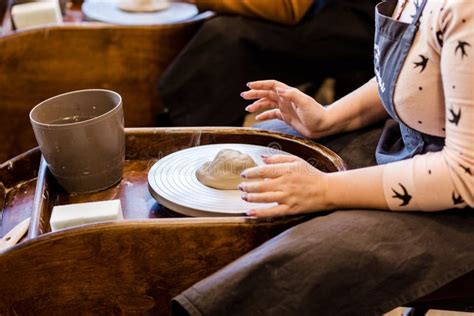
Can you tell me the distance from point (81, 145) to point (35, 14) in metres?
1.17

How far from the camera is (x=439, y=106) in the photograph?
825mm

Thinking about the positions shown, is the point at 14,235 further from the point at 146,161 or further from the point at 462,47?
the point at 462,47

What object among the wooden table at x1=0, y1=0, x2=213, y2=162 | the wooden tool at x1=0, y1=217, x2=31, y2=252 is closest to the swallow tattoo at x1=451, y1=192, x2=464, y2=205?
the wooden tool at x1=0, y1=217, x2=31, y2=252

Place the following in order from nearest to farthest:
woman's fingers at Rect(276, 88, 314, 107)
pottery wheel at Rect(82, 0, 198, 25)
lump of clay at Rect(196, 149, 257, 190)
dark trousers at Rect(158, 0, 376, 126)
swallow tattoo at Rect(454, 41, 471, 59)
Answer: swallow tattoo at Rect(454, 41, 471, 59)
lump of clay at Rect(196, 149, 257, 190)
woman's fingers at Rect(276, 88, 314, 107)
dark trousers at Rect(158, 0, 376, 126)
pottery wheel at Rect(82, 0, 198, 25)

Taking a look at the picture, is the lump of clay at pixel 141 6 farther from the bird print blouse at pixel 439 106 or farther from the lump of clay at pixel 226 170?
the bird print blouse at pixel 439 106

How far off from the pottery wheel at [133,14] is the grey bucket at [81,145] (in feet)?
2.91

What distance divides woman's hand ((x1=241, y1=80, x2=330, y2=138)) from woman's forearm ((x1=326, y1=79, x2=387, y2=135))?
23mm

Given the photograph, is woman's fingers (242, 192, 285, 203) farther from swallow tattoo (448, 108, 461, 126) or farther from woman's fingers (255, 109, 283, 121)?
woman's fingers (255, 109, 283, 121)

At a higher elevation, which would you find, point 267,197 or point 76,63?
point 267,197

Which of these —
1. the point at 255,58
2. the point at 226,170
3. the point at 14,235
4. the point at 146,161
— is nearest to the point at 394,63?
the point at 226,170

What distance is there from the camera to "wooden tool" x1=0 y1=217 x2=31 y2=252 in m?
0.90

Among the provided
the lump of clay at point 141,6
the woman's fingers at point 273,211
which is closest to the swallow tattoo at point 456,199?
the woman's fingers at point 273,211

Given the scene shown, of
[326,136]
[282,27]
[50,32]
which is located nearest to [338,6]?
[282,27]

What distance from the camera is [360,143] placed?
1.09 metres
